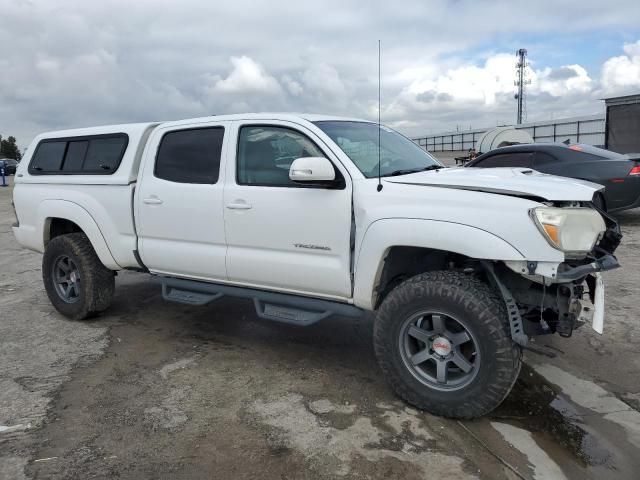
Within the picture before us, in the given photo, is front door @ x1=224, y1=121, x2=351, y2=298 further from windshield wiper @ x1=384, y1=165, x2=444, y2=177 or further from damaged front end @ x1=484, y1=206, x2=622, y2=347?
damaged front end @ x1=484, y1=206, x2=622, y2=347

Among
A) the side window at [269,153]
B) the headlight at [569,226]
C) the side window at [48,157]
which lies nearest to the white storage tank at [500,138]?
the side window at [48,157]

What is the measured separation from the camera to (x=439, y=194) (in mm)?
3260

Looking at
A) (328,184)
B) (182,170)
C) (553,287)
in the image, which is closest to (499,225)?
(553,287)

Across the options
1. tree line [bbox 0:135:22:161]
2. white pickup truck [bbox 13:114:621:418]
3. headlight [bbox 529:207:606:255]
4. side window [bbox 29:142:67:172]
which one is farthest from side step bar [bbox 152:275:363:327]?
tree line [bbox 0:135:22:161]

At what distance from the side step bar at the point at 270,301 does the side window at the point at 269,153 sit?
2.83ft

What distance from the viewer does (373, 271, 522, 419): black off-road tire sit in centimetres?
308

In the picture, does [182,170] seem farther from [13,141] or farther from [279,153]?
[13,141]

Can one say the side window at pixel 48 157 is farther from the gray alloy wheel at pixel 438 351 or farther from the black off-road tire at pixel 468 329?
the gray alloy wheel at pixel 438 351

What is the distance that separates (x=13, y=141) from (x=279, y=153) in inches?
4159

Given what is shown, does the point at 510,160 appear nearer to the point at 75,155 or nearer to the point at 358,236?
the point at 358,236

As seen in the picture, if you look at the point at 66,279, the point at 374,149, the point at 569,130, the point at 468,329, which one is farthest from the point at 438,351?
the point at 569,130

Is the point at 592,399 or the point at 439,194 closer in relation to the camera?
the point at 439,194

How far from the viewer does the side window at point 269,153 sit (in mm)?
3939

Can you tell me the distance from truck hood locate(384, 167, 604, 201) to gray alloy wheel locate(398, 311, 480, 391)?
81 centimetres
